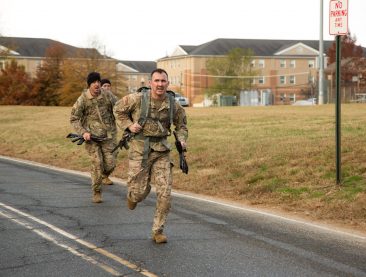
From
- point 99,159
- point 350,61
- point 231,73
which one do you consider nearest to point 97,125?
point 99,159

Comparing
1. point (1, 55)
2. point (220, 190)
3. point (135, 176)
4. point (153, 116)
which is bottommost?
point (220, 190)

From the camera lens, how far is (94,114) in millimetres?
10383

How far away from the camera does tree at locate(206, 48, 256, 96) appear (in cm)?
7269

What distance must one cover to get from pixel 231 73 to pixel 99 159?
6492 centimetres

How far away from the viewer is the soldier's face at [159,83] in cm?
685

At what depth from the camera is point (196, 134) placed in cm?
1970

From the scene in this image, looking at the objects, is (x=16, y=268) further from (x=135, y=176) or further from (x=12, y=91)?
(x=12, y=91)

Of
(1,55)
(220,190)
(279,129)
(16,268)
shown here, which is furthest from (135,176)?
(1,55)

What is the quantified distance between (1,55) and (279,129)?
3304cm

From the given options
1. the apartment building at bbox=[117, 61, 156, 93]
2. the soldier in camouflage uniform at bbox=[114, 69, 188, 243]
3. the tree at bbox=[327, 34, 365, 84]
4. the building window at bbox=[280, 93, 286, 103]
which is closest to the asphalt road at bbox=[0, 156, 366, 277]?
the soldier in camouflage uniform at bbox=[114, 69, 188, 243]

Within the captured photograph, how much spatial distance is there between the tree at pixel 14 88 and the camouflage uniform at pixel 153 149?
61.4m

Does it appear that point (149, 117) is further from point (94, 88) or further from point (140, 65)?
point (140, 65)

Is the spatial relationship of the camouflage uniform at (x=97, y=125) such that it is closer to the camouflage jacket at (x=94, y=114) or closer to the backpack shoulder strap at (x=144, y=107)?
the camouflage jacket at (x=94, y=114)

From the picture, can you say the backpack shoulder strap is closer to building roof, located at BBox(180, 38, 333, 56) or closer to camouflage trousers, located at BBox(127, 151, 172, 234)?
camouflage trousers, located at BBox(127, 151, 172, 234)
